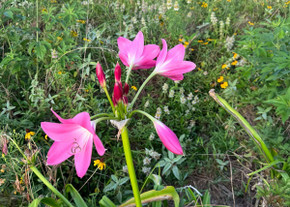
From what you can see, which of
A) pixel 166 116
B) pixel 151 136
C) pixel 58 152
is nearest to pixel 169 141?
pixel 58 152

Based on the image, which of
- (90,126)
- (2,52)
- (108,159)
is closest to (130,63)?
(90,126)

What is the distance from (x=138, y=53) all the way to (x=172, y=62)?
0.35 ft

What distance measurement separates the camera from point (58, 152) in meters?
0.88

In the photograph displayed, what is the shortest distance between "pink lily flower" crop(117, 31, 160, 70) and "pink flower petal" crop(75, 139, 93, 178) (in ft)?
0.94

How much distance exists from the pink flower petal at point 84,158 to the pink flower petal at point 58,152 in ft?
0.09

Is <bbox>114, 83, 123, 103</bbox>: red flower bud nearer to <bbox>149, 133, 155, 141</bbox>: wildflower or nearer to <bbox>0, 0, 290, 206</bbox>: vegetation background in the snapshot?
<bbox>0, 0, 290, 206</bbox>: vegetation background

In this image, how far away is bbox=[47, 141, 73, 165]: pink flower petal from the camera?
878mm

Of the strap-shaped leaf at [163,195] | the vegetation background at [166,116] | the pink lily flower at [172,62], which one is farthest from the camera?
the vegetation background at [166,116]

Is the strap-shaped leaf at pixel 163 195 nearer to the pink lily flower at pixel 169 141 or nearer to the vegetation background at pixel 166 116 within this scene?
the vegetation background at pixel 166 116

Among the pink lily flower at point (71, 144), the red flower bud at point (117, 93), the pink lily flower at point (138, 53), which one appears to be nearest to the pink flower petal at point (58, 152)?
the pink lily flower at point (71, 144)

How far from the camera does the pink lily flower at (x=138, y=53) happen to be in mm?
990

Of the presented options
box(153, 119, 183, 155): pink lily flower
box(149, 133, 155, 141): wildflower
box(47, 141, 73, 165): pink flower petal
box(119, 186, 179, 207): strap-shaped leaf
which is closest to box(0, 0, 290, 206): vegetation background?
box(149, 133, 155, 141): wildflower

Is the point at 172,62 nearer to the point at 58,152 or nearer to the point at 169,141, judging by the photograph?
the point at 169,141

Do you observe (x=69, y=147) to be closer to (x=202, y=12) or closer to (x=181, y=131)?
(x=181, y=131)
